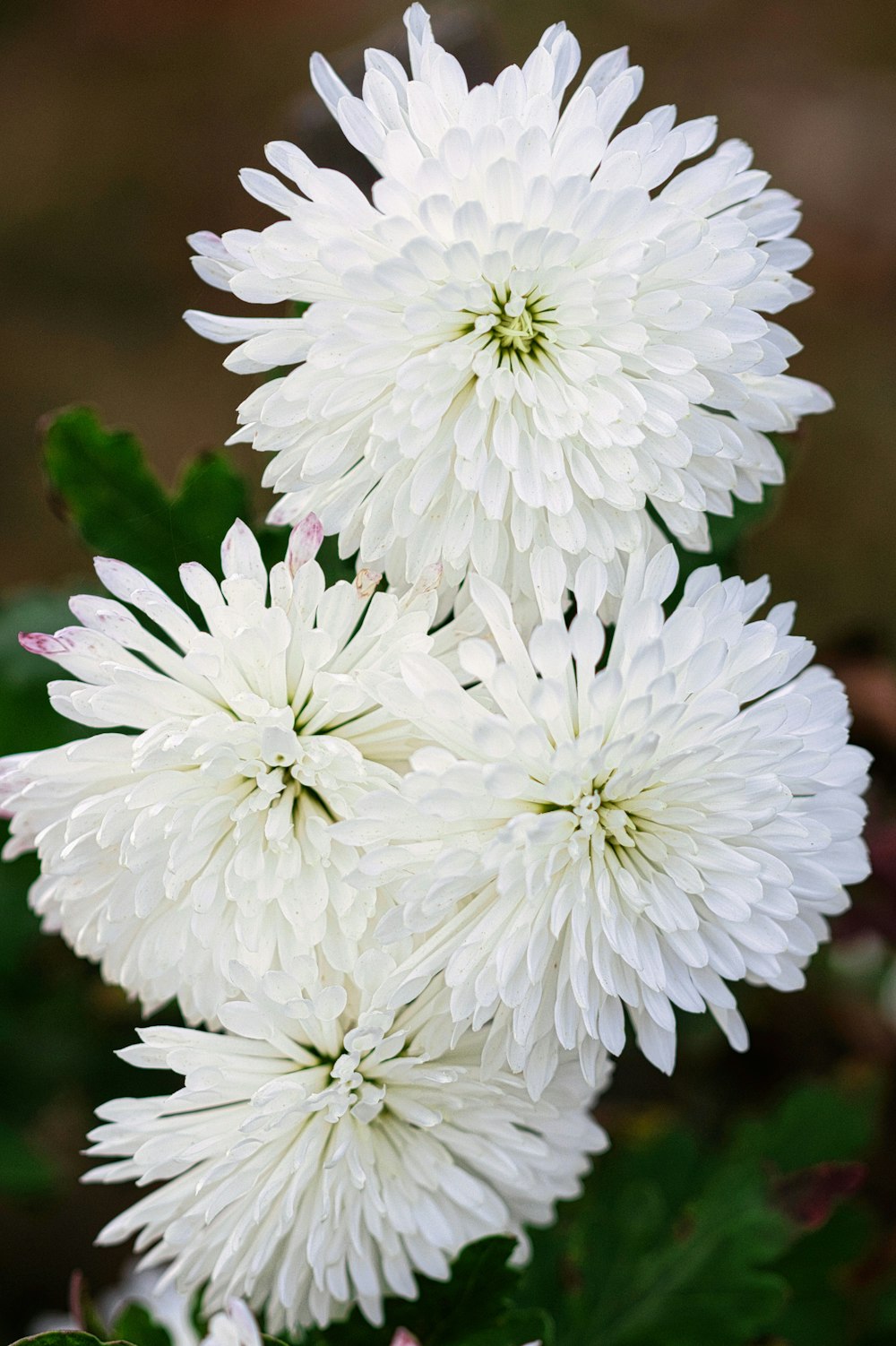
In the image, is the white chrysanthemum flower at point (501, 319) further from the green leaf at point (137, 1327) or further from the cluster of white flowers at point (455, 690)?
the green leaf at point (137, 1327)

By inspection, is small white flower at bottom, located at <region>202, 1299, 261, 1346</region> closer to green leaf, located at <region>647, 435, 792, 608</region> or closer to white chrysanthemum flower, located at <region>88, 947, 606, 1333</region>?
white chrysanthemum flower, located at <region>88, 947, 606, 1333</region>

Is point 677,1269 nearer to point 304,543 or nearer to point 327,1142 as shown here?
point 327,1142

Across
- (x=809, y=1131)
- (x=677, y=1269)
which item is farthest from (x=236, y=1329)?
(x=809, y=1131)

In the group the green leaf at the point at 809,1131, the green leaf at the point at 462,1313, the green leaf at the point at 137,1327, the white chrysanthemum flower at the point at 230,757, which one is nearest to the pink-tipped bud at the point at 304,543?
the white chrysanthemum flower at the point at 230,757

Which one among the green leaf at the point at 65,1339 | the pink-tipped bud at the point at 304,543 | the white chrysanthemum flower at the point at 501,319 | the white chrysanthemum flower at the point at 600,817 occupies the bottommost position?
the green leaf at the point at 65,1339

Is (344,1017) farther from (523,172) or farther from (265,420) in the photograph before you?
(523,172)
